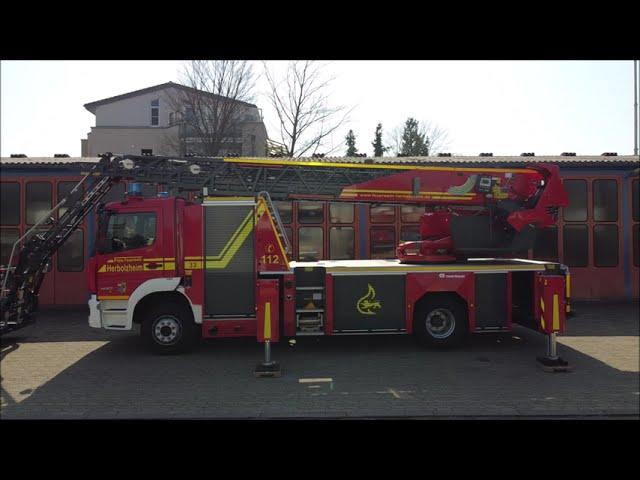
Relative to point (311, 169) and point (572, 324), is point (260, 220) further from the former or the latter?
point (572, 324)

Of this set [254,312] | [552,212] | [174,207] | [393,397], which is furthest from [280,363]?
[552,212]

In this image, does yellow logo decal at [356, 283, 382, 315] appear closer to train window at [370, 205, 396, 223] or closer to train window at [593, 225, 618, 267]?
train window at [370, 205, 396, 223]

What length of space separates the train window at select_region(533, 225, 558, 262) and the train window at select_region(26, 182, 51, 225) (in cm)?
1321

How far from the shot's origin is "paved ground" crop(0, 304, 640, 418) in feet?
19.0

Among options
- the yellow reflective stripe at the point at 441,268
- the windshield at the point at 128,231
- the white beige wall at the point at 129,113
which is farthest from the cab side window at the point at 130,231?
the white beige wall at the point at 129,113

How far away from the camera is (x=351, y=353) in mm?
8477

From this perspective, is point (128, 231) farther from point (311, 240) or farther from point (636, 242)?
point (636, 242)

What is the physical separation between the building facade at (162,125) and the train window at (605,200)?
16375 millimetres

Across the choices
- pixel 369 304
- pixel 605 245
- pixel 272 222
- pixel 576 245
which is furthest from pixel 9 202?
pixel 605 245

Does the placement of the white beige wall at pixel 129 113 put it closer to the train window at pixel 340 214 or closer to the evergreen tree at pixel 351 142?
the train window at pixel 340 214

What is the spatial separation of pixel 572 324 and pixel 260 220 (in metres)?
7.35

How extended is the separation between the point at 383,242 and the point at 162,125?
74.2 feet

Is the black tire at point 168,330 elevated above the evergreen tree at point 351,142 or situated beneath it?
situated beneath

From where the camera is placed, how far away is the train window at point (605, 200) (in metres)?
13.4
